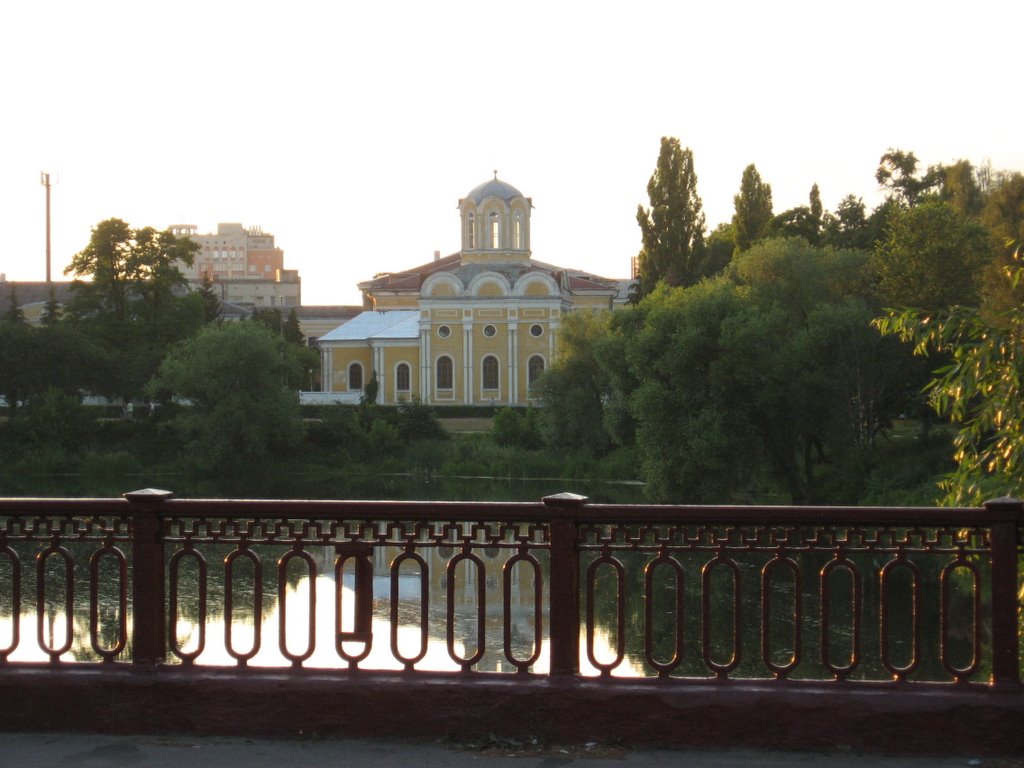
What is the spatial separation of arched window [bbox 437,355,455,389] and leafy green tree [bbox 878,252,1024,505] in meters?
50.0

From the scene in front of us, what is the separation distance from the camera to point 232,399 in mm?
41094

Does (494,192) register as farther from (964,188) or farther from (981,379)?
(981,379)

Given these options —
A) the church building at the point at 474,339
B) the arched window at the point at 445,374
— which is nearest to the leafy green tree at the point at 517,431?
the church building at the point at 474,339

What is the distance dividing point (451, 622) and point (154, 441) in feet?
133

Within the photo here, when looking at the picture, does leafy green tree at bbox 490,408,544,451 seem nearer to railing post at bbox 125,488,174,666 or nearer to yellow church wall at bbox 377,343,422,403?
yellow church wall at bbox 377,343,422,403

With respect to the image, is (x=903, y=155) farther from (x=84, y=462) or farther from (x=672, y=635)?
(x=672, y=635)

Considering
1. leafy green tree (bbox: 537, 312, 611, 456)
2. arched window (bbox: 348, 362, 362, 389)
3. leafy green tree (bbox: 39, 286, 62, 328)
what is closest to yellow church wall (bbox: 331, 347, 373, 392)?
arched window (bbox: 348, 362, 362, 389)

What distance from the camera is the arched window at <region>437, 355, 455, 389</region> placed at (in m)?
56.8

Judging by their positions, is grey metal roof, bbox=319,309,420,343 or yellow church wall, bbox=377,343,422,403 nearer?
yellow church wall, bbox=377,343,422,403

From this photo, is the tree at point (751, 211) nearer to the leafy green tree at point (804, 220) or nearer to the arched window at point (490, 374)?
the leafy green tree at point (804, 220)

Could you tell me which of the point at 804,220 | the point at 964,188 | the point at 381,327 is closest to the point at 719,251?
the point at 804,220

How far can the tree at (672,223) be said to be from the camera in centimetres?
4409

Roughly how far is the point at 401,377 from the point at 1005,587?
52.9m

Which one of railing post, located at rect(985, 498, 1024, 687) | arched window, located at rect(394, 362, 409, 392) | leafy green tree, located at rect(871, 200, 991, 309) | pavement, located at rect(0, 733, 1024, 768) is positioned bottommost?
pavement, located at rect(0, 733, 1024, 768)
